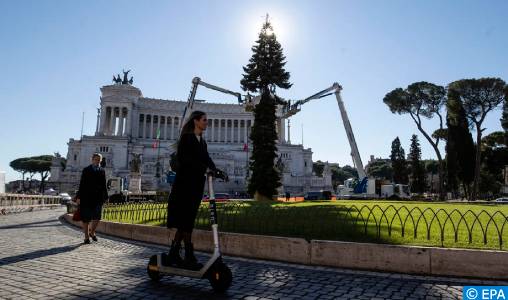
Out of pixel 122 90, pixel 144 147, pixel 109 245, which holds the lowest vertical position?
pixel 109 245

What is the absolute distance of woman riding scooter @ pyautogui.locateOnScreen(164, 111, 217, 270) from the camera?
5371 mm

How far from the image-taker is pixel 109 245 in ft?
31.6

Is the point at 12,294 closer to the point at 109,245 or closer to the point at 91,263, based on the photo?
the point at 91,263

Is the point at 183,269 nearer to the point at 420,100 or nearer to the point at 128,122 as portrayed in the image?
the point at 420,100

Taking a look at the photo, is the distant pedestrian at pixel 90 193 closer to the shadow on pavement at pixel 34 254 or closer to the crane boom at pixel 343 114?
the shadow on pavement at pixel 34 254

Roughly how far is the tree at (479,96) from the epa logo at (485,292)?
41.1 meters

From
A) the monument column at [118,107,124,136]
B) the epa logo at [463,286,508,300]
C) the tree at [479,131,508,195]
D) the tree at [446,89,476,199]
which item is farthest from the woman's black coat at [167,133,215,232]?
the monument column at [118,107,124,136]

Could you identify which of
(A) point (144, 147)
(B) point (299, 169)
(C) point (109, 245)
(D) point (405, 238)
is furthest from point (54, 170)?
(D) point (405, 238)

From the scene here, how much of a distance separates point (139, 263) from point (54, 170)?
78.8 meters

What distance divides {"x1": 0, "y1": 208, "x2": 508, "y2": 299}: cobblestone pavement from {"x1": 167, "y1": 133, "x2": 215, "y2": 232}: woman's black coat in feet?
3.08

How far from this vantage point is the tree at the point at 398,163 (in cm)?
7538

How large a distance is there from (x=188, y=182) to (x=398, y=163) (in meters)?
76.2

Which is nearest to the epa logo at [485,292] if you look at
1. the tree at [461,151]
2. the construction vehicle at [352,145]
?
the construction vehicle at [352,145]

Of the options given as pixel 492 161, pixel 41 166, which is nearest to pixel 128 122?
pixel 41 166
